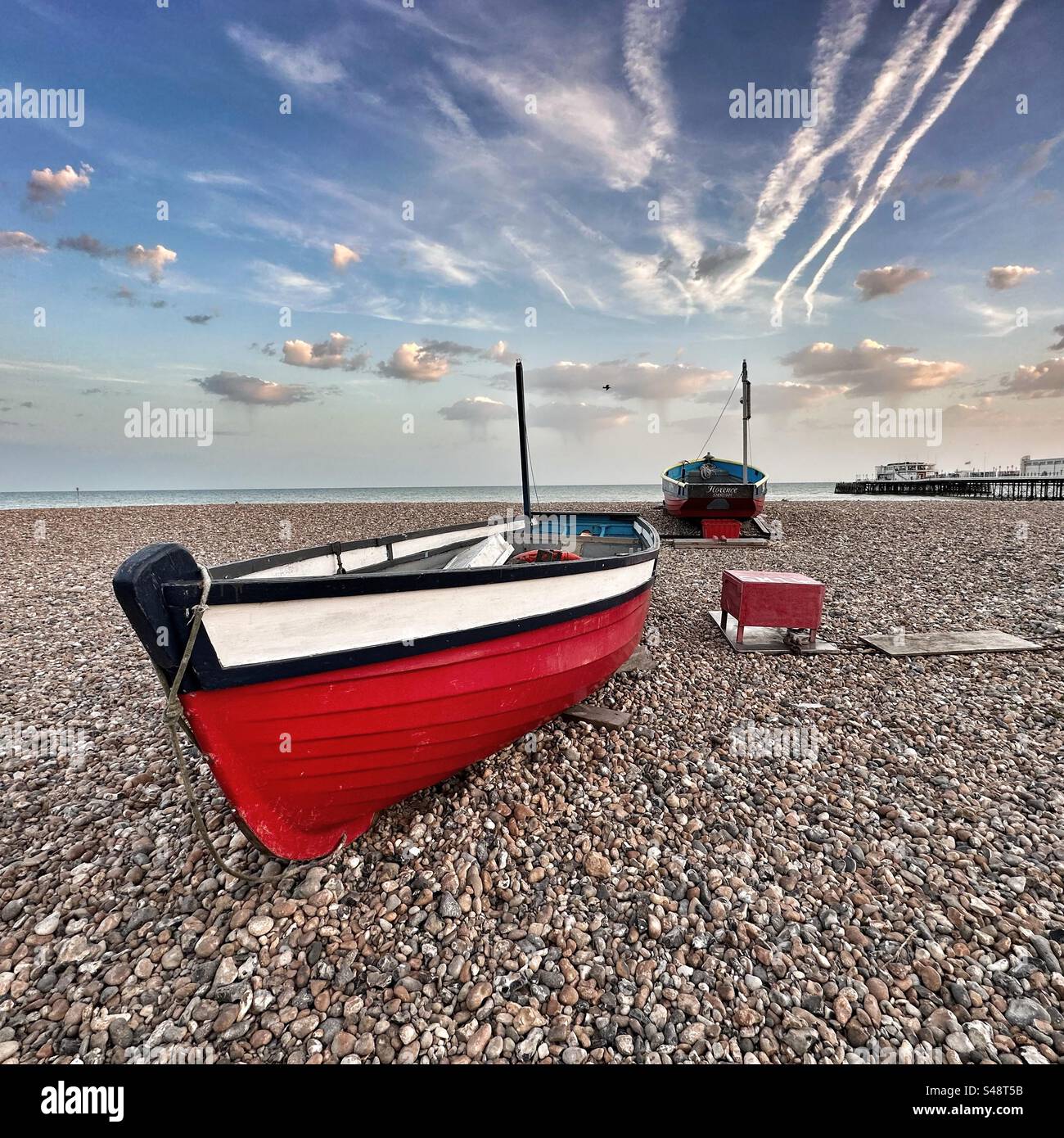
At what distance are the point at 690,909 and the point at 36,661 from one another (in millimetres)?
10396

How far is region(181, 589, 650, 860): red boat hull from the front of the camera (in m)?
3.19

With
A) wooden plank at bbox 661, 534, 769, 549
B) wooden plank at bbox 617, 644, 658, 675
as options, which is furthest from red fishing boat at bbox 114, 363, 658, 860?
wooden plank at bbox 661, 534, 769, 549

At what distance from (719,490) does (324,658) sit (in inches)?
802

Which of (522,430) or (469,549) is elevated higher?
(522,430)

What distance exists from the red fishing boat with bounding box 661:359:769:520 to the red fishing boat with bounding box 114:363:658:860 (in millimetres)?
17541

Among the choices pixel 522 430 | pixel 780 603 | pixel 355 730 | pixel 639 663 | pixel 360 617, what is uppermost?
pixel 522 430

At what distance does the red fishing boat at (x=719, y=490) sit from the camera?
827 inches

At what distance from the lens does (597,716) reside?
5.76 metres

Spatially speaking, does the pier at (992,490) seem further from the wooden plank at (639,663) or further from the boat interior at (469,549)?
the wooden plank at (639,663)

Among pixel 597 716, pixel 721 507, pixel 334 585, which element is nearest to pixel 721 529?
pixel 721 507

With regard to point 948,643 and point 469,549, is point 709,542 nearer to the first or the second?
point 948,643

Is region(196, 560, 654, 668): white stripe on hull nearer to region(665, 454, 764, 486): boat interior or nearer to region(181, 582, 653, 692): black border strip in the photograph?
region(181, 582, 653, 692): black border strip
